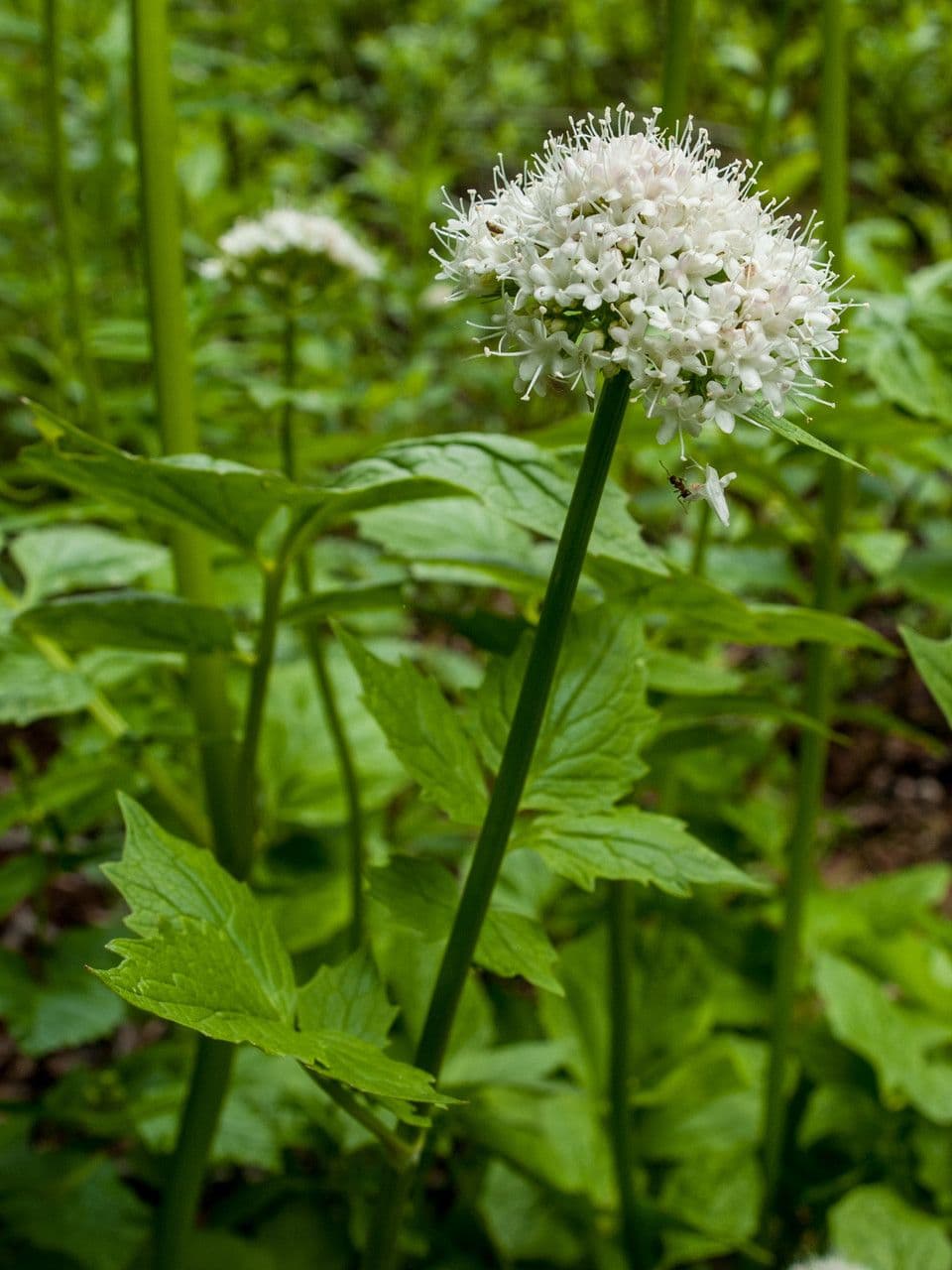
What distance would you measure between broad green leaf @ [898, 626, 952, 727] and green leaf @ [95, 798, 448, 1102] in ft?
1.83

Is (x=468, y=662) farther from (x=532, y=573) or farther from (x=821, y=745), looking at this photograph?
(x=532, y=573)

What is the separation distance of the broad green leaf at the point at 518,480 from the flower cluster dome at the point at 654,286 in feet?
0.56

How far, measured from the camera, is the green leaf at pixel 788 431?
652 millimetres

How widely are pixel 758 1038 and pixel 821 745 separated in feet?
2.30

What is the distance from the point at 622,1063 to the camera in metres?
1.44

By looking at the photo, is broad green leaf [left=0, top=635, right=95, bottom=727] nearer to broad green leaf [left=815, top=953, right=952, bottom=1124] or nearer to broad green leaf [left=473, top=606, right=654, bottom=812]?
broad green leaf [left=473, top=606, right=654, bottom=812]

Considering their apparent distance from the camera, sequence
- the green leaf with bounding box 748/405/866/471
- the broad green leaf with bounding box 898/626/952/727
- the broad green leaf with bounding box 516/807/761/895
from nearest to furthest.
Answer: the green leaf with bounding box 748/405/866/471 → the broad green leaf with bounding box 516/807/761/895 → the broad green leaf with bounding box 898/626/952/727

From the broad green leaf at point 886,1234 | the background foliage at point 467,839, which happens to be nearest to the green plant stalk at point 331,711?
the background foliage at point 467,839

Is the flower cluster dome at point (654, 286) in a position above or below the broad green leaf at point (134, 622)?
above

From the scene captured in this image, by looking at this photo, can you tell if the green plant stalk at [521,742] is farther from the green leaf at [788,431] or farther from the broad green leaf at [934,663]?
the broad green leaf at [934,663]

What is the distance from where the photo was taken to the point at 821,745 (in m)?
1.58

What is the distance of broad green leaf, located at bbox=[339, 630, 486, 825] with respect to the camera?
905 mm

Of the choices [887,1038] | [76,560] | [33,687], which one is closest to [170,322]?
[76,560]

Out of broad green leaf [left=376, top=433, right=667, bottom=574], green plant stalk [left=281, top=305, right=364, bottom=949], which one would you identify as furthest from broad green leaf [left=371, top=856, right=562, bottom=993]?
green plant stalk [left=281, top=305, right=364, bottom=949]
